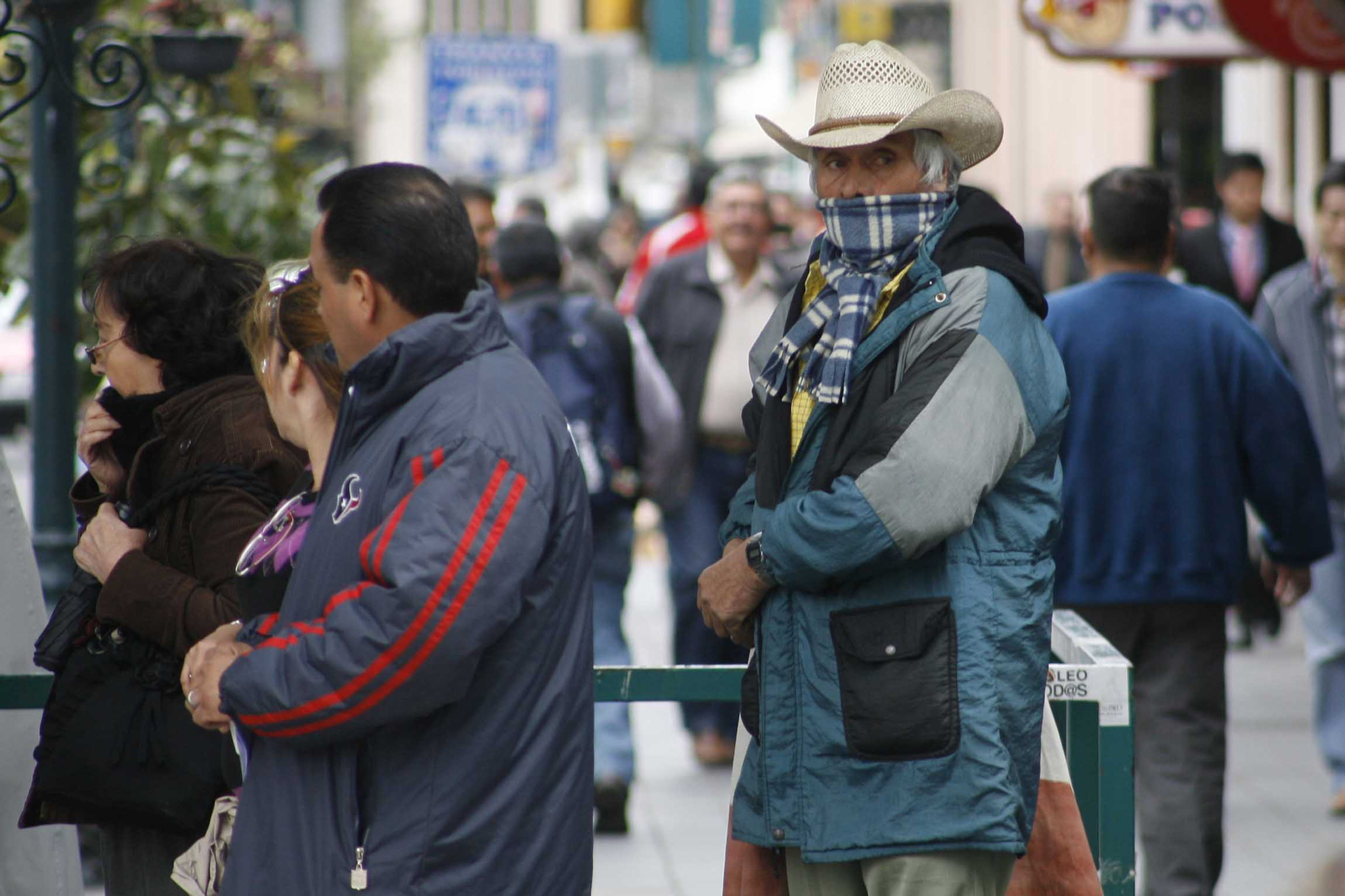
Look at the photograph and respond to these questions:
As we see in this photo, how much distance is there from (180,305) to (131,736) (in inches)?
29.9

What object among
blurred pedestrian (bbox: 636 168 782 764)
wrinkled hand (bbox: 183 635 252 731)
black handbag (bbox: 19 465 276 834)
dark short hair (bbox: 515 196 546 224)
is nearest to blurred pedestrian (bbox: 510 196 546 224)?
dark short hair (bbox: 515 196 546 224)

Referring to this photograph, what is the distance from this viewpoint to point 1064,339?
222 inches

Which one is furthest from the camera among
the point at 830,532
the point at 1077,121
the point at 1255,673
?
the point at 1077,121

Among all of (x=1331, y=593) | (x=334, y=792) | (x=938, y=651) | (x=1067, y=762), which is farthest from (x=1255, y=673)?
(x=334, y=792)

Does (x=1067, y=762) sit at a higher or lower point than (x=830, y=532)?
lower

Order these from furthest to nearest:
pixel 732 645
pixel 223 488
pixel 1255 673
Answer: pixel 1255 673 < pixel 732 645 < pixel 223 488

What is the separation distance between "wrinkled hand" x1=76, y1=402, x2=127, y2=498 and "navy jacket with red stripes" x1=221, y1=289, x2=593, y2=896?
0.81 metres

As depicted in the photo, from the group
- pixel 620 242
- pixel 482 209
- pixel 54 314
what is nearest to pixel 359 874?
pixel 54 314

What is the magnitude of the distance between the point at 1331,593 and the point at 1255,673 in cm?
302

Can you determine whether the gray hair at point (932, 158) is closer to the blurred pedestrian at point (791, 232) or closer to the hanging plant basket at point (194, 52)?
the blurred pedestrian at point (791, 232)

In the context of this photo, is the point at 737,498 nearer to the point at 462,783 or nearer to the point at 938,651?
the point at 938,651

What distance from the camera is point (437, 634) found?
2.79 m

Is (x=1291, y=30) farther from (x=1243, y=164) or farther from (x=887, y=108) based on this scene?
(x=887, y=108)

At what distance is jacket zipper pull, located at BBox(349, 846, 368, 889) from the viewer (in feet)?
9.33
